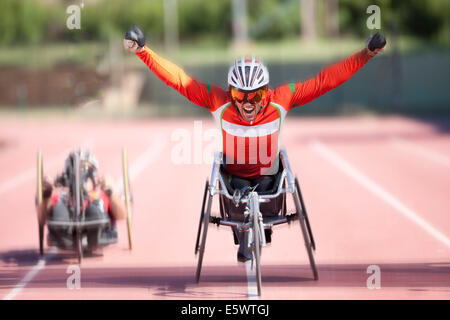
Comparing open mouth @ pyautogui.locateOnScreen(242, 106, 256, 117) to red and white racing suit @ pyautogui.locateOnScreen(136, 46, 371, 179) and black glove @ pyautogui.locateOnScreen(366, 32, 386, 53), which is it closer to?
red and white racing suit @ pyautogui.locateOnScreen(136, 46, 371, 179)

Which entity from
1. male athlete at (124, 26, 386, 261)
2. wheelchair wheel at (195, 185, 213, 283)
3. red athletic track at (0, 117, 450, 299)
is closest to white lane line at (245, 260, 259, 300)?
red athletic track at (0, 117, 450, 299)

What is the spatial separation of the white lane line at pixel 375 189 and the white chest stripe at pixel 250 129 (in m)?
3.03

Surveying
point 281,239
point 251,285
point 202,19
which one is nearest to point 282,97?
point 251,285

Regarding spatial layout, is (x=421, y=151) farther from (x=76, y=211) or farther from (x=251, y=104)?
(x=251, y=104)

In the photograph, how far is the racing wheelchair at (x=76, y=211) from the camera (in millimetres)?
8664

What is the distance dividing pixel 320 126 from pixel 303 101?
78.1 ft

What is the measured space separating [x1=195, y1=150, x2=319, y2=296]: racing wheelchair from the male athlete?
132mm

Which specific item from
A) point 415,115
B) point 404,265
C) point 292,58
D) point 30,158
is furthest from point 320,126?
point 404,265

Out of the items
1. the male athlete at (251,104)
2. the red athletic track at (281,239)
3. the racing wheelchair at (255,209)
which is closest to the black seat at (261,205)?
the racing wheelchair at (255,209)

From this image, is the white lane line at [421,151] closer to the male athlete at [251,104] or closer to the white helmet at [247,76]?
the male athlete at [251,104]
